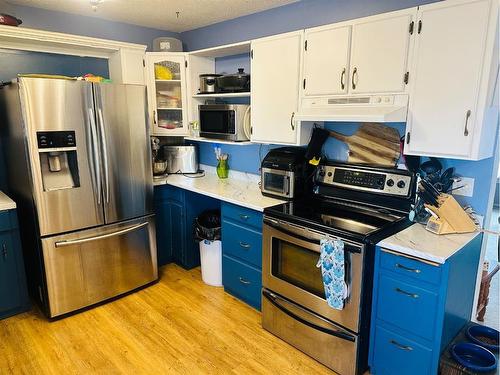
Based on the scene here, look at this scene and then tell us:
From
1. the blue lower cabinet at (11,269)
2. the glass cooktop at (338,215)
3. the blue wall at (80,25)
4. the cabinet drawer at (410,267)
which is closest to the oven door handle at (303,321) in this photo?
the cabinet drawer at (410,267)

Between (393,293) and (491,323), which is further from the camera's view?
(491,323)

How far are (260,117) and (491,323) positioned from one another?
2.31 m

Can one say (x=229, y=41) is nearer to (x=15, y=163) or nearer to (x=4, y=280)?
(x=15, y=163)

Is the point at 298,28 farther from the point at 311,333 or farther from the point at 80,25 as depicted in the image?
the point at 311,333

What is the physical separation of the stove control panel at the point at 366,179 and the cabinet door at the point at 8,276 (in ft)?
7.91

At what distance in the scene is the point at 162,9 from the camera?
120 inches

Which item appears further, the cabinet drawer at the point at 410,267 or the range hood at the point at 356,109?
the range hood at the point at 356,109

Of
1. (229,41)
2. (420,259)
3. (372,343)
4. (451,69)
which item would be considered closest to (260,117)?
(229,41)

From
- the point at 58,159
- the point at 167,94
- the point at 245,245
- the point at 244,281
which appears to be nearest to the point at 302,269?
the point at 245,245

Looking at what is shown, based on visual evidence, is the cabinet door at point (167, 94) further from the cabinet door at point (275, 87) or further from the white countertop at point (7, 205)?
the white countertop at point (7, 205)

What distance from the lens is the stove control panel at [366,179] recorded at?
231 cm

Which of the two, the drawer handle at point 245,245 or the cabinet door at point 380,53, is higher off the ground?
the cabinet door at point 380,53

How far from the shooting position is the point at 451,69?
1871mm

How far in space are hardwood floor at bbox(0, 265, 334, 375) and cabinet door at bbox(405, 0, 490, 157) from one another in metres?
1.57
